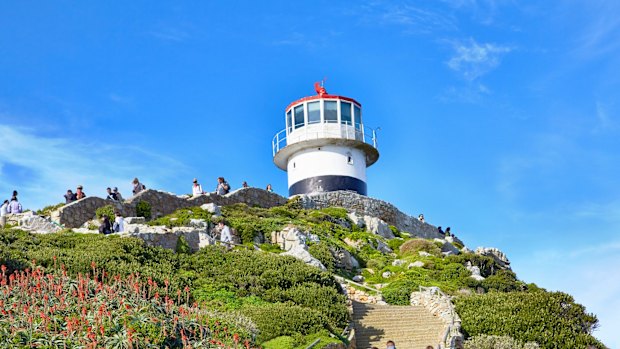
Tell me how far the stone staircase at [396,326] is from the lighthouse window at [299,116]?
20212 millimetres

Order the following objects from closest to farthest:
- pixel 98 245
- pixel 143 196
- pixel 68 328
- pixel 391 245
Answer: pixel 68 328 < pixel 98 245 < pixel 143 196 < pixel 391 245

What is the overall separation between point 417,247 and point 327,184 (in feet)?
29.4

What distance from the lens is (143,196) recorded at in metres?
30.5

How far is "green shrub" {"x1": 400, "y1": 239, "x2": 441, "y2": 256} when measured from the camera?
32500mm

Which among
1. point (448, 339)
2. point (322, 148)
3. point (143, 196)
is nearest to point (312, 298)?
point (448, 339)

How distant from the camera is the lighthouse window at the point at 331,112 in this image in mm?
41500

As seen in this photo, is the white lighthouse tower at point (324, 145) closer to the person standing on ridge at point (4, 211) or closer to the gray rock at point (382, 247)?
the gray rock at point (382, 247)

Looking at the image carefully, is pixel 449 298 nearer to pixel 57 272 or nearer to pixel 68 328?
pixel 57 272

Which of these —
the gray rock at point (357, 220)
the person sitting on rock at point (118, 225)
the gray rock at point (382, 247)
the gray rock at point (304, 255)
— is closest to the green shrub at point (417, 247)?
the gray rock at point (382, 247)

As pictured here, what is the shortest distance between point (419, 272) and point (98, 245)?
11.7m

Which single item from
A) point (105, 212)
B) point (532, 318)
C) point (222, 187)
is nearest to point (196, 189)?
point (222, 187)

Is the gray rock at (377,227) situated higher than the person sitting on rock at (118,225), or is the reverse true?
the gray rock at (377,227)

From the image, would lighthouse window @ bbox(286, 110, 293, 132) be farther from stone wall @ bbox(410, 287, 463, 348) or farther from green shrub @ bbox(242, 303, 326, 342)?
green shrub @ bbox(242, 303, 326, 342)

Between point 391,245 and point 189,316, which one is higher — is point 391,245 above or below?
above
